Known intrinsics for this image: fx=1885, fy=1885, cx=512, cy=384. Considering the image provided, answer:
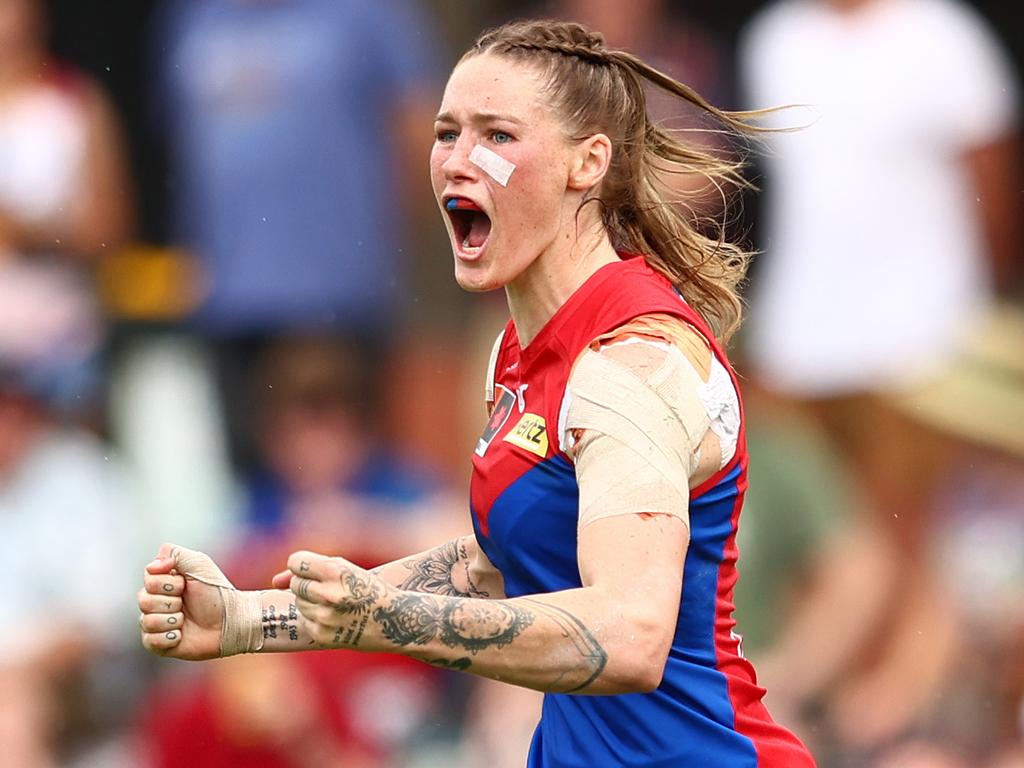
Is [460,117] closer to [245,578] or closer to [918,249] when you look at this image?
[245,578]

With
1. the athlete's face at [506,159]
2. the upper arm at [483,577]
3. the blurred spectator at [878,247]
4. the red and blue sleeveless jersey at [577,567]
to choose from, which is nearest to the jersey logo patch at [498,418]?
the red and blue sleeveless jersey at [577,567]

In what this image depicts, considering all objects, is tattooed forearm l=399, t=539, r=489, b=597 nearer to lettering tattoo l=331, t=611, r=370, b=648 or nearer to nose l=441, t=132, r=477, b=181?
nose l=441, t=132, r=477, b=181

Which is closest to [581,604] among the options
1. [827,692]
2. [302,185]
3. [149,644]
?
[149,644]

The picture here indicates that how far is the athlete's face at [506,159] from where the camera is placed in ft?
11.5

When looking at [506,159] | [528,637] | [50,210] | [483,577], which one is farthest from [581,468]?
[50,210]

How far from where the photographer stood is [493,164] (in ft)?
11.5

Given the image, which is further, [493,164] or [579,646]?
[493,164]

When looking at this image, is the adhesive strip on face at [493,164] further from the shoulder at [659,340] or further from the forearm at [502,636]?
the forearm at [502,636]

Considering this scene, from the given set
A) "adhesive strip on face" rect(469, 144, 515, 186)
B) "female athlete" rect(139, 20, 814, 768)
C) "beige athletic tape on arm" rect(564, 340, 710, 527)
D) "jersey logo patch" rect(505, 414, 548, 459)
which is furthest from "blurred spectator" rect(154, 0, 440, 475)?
"beige athletic tape on arm" rect(564, 340, 710, 527)

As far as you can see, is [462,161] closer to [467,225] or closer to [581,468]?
[467,225]

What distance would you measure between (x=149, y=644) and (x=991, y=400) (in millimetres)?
6220

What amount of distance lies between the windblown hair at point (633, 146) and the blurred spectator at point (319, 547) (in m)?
3.59

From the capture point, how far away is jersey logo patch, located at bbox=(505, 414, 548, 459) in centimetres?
339

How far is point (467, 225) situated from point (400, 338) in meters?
5.20
